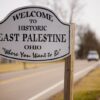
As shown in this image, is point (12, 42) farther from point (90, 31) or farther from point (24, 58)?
point (90, 31)

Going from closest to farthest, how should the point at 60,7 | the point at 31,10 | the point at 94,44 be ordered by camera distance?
1. the point at 31,10
2. the point at 60,7
3. the point at 94,44

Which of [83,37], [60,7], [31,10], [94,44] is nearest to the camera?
[31,10]

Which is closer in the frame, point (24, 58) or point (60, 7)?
point (24, 58)

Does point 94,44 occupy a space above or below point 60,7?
below

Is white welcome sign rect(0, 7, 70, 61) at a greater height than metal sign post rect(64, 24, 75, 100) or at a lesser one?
greater

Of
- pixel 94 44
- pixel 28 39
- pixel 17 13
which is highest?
pixel 17 13

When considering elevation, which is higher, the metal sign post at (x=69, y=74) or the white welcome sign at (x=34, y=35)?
the white welcome sign at (x=34, y=35)

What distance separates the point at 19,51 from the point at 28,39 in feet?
1.00

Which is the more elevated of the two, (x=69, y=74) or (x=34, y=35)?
(x=34, y=35)

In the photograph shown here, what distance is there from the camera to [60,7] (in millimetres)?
50562

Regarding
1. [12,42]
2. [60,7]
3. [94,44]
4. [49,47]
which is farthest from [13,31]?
[94,44]

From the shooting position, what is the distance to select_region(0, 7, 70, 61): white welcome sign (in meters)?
6.98

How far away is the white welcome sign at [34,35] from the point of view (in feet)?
22.9

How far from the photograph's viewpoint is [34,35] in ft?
22.9
